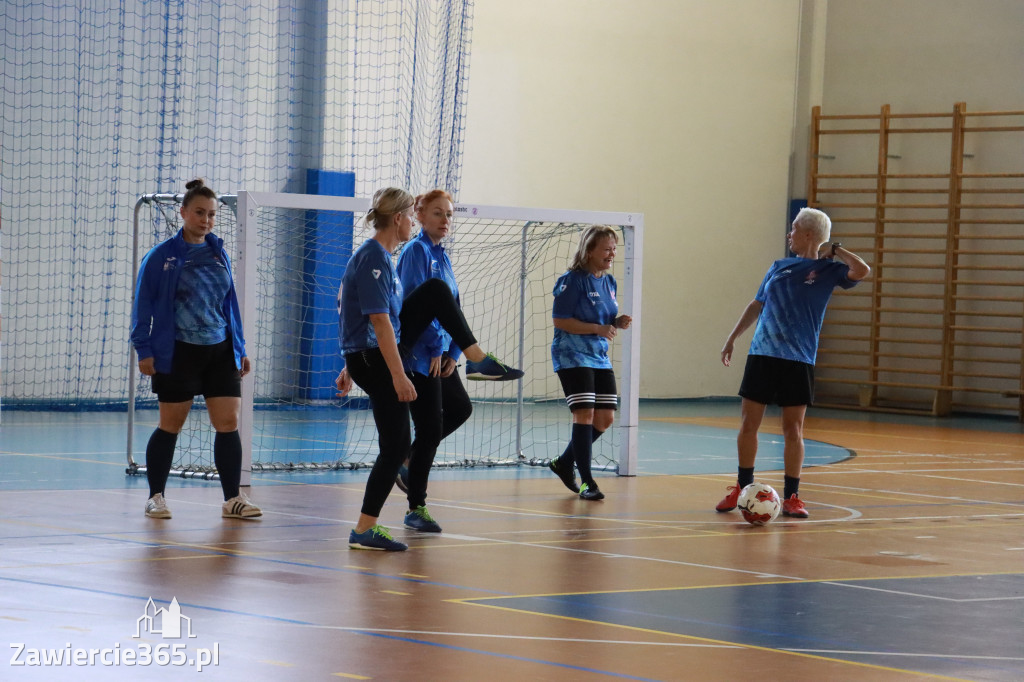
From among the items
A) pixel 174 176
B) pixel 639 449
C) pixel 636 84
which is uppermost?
pixel 636 84

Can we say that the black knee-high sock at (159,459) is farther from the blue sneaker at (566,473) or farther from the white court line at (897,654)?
the white court line at (897,654)

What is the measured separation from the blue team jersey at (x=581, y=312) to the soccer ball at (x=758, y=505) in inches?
51.5

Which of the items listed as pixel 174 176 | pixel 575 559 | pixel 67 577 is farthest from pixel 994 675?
pixel 174 176

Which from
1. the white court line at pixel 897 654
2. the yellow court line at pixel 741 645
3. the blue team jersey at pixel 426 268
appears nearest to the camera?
the yellow court line at pixel 741 645

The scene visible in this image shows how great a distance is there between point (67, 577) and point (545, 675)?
1.96 meters

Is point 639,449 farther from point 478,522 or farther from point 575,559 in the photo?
point 575,559

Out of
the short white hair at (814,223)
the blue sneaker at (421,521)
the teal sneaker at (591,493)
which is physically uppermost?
the short white hair at (814,223)

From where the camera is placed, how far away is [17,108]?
12.4 metres

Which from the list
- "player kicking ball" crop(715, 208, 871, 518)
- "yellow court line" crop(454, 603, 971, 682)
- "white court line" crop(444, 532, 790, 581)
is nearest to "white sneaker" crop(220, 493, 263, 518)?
"white court line" crop(444, 532, 790, 581)

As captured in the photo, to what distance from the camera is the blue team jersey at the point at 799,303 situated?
23.2ft

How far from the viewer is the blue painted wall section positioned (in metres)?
13.2

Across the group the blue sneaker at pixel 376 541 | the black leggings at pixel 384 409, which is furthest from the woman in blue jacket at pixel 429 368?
the blue sneaker at pixel 376 541

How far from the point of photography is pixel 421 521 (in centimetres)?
625

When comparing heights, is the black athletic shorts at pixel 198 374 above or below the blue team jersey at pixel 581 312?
below
